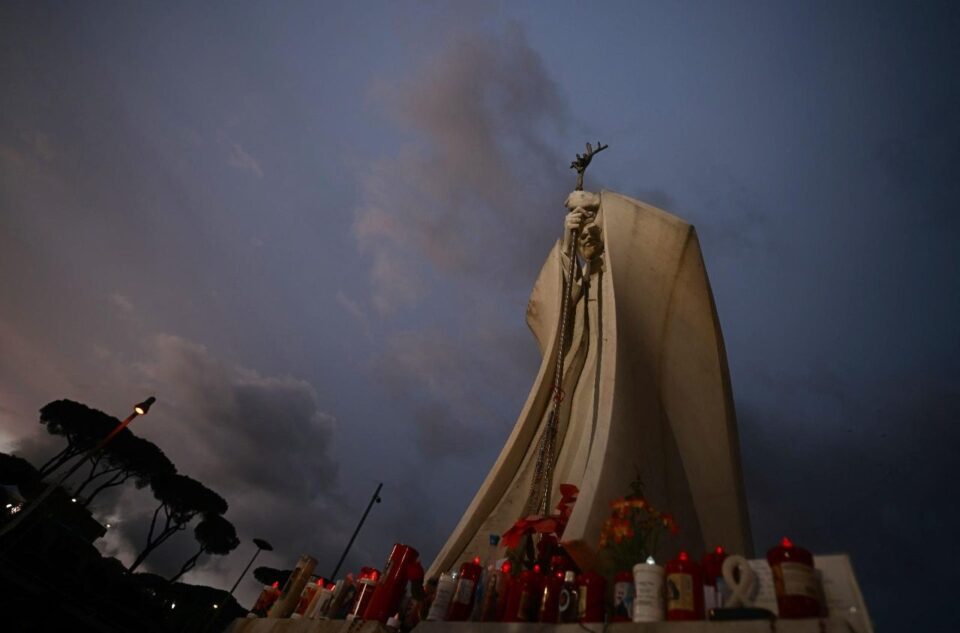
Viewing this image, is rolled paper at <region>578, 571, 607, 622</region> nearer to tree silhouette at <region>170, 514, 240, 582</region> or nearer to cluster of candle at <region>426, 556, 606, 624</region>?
cluster of candle at <region>426, 556, 606, 624</region>

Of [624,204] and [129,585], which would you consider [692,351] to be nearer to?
[624,204]

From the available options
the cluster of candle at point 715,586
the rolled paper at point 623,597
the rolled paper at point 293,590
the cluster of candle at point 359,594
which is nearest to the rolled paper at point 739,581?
the cluster of candle at point 715,586

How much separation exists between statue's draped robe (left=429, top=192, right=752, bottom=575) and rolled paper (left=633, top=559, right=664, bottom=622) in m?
1.04

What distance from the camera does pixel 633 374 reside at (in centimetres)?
524

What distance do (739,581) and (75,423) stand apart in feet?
78.7

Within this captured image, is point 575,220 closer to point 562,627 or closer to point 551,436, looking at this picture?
point 551,436

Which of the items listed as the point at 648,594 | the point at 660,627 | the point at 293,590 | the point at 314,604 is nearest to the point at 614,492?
the point at 648,594

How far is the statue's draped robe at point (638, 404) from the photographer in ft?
14.7

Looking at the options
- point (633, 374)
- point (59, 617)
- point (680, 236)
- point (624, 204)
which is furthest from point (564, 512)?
point (59, 617)

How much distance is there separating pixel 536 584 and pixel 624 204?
534 centimetres

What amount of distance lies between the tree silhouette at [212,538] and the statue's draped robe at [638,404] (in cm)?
2137

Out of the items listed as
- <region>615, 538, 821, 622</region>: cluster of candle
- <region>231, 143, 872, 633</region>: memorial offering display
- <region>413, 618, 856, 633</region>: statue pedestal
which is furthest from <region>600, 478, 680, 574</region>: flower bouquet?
<region>413, 618, 856, 633</region>: statue pedestal

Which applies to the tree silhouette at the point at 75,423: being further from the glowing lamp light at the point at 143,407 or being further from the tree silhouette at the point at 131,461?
the glowing lamp light at the point at 143,407

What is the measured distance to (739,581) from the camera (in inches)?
80.0
